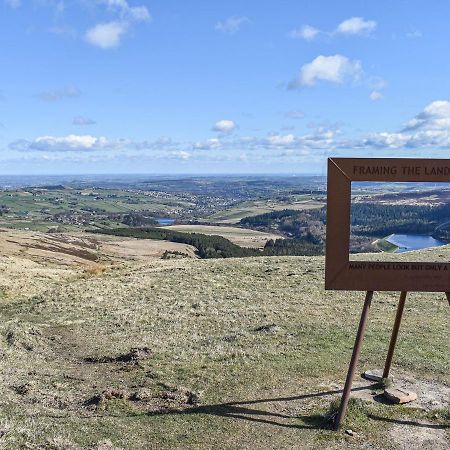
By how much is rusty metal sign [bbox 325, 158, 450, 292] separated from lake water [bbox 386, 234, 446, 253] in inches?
133

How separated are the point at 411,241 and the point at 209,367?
8.06 m

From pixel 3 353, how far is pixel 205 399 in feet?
28.3

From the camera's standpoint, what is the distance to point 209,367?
54.3ft

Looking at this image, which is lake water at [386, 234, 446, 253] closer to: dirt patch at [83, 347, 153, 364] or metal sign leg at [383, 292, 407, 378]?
metal sign leg at [383, 292, 407, 378]

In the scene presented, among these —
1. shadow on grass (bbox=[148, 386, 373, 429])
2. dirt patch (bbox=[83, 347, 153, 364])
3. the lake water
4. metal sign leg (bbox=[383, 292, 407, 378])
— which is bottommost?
dirt patch (bbox=[83, 347, 153, 364])

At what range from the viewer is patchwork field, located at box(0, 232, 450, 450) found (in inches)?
461

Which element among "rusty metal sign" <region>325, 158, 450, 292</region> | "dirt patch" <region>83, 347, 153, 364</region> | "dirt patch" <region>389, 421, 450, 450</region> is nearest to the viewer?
"dirt patch" <region>389, 421, 450, 450</region>

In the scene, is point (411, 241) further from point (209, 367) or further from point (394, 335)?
point (209, 367)

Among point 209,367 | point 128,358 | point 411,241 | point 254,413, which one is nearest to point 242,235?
point 128,358

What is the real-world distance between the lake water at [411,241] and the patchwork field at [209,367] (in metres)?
3.86

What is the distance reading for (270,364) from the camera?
16.6 metres

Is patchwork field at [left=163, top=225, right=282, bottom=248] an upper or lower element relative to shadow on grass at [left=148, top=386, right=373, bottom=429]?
lower

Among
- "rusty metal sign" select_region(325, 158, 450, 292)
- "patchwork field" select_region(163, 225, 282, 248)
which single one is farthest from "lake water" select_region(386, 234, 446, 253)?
"patchwork field" select_region(163, 225, 282, 248)

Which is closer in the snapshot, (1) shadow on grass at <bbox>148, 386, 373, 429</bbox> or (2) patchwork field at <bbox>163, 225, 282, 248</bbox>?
(1) shadow on grass at <bbox>148, 386, 373, 429</bbox>
